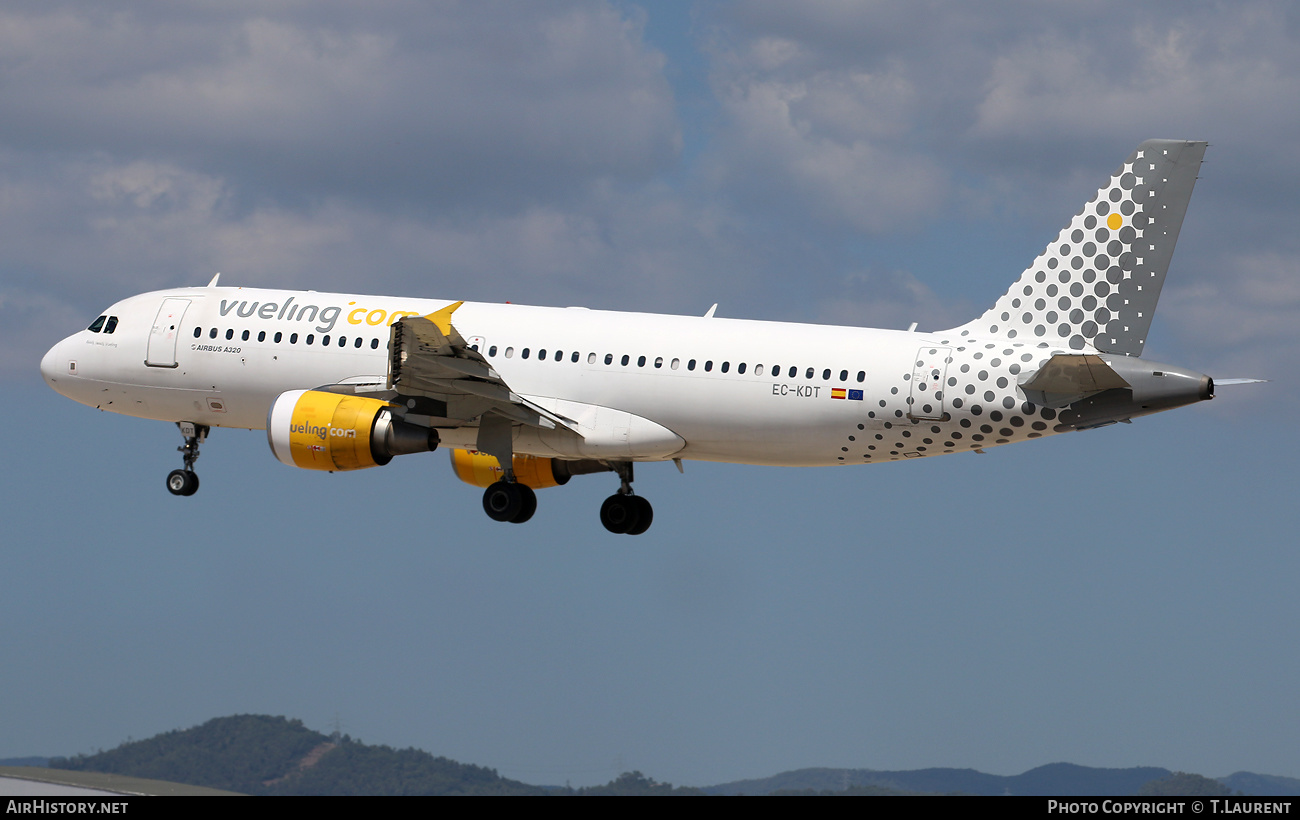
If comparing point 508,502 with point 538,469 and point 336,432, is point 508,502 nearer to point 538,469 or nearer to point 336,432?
point 538,469

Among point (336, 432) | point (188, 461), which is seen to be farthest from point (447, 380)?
point (188, 461)

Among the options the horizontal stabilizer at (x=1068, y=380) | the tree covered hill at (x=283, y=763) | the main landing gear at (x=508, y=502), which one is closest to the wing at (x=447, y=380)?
the main landing gear at (x=508, y=502)

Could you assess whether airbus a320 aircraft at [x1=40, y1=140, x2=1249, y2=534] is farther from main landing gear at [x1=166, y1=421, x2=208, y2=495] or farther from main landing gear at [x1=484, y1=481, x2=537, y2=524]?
main landing gear at [x1=166, y1=421, x2=208, y2=495]

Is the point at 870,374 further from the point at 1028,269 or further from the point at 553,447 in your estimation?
the point at 553,447

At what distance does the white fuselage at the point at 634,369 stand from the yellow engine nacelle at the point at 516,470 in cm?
366

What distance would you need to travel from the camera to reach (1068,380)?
31734 mm

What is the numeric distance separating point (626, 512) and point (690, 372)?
21.4ft

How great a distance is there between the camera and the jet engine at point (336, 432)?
1356 inches

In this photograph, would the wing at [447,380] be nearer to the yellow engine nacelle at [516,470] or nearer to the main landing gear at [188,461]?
the yellow engine nacelle at [516,470]

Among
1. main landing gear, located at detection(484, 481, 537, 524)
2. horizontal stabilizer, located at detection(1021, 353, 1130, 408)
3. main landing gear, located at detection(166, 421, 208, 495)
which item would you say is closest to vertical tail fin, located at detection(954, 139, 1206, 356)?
horizontal stabilizer, located at detection(1021, 353, 1130, 408)

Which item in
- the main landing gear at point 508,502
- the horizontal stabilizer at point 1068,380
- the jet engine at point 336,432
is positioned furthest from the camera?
the main landing gear at point 508,502

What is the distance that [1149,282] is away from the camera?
33.1 metres

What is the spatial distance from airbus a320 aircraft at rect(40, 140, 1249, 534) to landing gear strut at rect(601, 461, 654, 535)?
8.89 ft
